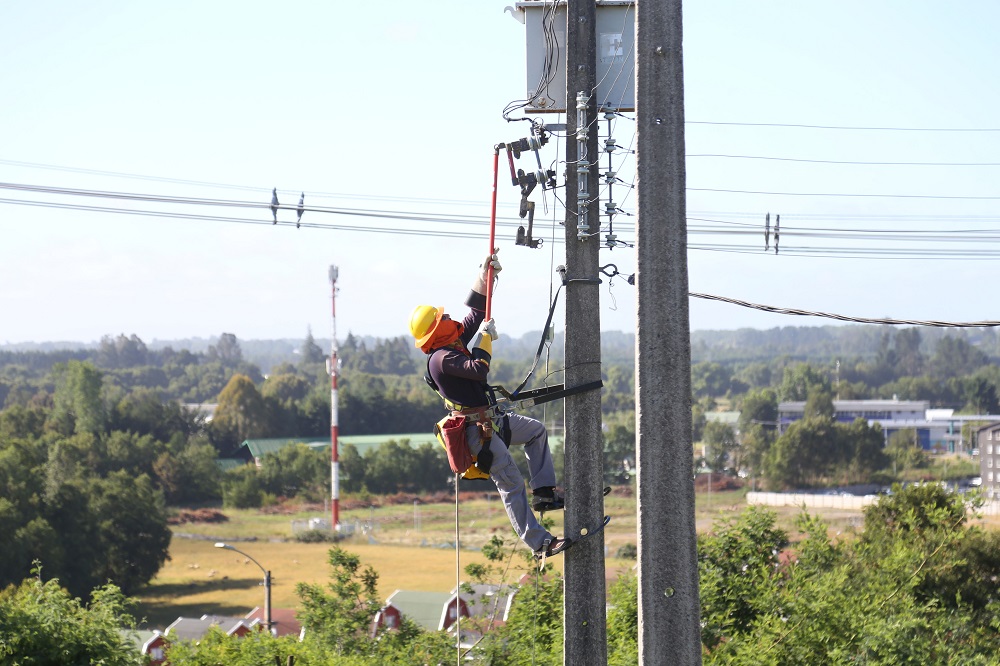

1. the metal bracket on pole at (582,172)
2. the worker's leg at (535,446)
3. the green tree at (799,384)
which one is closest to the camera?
the metal bracket on pole at (582,172)

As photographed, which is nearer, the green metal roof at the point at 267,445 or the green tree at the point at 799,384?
the green metal roof at the point at 267,445

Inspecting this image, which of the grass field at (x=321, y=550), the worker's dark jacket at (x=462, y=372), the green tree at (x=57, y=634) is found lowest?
the grass field at (x=321, y=550)

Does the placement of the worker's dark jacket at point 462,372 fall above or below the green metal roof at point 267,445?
above

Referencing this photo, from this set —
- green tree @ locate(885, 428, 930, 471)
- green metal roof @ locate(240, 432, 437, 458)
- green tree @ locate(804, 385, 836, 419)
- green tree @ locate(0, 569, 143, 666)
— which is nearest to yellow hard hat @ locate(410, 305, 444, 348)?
green tree @ locate(0, 569, 143, 666)

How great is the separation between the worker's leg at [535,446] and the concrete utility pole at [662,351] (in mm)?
1441

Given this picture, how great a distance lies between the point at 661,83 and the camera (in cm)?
507

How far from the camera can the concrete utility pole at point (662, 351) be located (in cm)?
502

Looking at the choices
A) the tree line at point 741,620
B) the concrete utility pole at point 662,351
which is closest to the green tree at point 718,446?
the tree line at point 741,620

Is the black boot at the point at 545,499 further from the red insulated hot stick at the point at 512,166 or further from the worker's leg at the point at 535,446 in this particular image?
the red insulated hot stick at the point at 512,166

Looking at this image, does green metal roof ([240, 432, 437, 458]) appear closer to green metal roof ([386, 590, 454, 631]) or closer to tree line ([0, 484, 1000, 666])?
green metal roof ([386, 590, 454, 631])

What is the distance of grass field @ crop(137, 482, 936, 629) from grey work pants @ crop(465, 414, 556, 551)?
22.4 m

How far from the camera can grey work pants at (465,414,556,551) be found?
638 cm

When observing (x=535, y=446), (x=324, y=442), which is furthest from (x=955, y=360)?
(x=535, y=446)

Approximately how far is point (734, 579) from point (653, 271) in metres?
7.57
